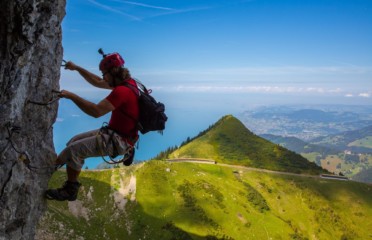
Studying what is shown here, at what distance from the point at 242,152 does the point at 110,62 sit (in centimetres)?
12554

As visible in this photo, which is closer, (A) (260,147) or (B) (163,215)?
(B) (163,215)

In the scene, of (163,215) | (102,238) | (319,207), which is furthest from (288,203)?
(102,238)

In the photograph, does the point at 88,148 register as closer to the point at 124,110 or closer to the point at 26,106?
the point at 124,110

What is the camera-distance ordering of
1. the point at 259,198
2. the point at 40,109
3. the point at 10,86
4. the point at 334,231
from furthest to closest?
1. the point at 259,198
2. the point at 334,231
3. the point at 40,109
4. the point at 10,86

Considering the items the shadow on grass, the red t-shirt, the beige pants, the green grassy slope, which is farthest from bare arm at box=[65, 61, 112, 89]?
the shadow on grass

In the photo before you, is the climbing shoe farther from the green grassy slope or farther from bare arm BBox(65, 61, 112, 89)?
the green grassy slope

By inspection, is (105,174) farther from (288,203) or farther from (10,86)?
(10,86)

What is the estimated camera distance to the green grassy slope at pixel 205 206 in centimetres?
5903

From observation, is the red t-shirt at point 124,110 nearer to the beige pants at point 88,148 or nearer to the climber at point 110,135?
the climber at point 110,135

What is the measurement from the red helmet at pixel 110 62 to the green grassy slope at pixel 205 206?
37.3 meters

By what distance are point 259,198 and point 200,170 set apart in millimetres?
19194

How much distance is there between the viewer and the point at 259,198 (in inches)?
3649

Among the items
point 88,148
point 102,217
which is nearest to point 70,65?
point 88,148

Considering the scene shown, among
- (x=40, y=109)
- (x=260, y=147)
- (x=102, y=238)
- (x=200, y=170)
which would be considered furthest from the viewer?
(x=260, y=147)
